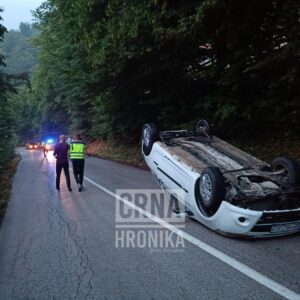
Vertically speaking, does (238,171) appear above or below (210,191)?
above

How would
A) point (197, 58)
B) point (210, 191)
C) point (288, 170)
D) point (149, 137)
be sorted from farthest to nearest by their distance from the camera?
1. point (197, 58)
2. point (149, 137)
3. point (288, 170)
4. point (210, 191)

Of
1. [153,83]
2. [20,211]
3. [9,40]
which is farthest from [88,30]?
[9,40]

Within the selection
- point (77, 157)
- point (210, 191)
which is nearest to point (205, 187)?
point (210, 191)

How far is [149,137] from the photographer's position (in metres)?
8.96

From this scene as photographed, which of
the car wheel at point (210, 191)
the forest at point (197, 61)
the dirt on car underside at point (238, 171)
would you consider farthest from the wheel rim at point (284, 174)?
the forest at point (197, 61)

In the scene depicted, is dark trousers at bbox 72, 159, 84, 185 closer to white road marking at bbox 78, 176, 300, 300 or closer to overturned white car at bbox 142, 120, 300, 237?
overturned white car at bbox 142, 120, 300, 237

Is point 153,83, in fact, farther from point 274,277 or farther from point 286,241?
point 274,277

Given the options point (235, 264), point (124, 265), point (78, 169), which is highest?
point (78, 169)

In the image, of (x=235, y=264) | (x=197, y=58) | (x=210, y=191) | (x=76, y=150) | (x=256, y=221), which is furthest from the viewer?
(x=197, y=58)

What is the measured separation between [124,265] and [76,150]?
292 inches

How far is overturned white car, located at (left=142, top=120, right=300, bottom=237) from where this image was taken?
5.88 metres

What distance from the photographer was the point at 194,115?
48.0 feet

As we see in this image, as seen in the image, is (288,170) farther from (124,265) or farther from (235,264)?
(124,265)

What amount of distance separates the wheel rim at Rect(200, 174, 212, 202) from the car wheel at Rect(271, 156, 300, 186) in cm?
139
